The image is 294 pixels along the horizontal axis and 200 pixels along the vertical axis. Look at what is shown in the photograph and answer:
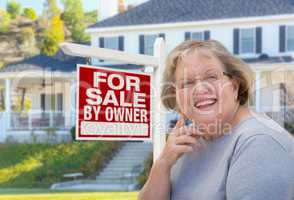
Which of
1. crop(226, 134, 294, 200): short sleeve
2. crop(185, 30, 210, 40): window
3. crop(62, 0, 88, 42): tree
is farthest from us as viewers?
crop(62, 0, 88, 42): tree

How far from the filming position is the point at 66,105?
105 feet

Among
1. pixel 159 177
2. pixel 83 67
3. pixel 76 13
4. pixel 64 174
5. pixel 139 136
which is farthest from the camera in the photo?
pixel 76 13

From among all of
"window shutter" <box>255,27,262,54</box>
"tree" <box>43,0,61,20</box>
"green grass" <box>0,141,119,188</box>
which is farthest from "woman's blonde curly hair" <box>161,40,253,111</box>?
"tree" <box>43,0,61,20</box>

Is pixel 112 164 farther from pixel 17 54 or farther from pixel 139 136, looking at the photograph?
pixel 17 54

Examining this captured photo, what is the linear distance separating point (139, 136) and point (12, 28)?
64.3 meters

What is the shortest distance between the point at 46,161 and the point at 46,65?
10.5 metres

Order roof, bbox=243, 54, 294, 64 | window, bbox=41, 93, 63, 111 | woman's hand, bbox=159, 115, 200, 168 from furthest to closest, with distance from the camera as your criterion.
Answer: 1. window, bbox=41, 93, 63, 111
2. roof, bbox=243, 54, 294, 64
3. woman's hand, bbox=159, 115, 200, 168

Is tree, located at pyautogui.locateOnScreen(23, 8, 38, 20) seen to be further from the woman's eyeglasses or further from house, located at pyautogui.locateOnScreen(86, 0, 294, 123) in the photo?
the woman's eyeglasses

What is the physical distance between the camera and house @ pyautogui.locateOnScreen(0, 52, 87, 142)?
2806 cm

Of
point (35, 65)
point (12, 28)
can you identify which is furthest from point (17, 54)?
point (35, 65)

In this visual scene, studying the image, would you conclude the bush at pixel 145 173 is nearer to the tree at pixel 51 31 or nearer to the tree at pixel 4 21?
the tree at pixel 51 31

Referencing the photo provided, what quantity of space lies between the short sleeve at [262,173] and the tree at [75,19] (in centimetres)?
6374

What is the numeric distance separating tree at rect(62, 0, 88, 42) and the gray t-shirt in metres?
63.5

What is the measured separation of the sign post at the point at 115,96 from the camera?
4367 millimetres
